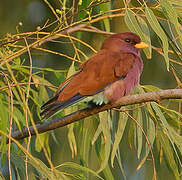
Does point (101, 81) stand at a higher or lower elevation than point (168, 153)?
higher

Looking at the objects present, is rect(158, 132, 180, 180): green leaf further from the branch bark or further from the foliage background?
the branch bark

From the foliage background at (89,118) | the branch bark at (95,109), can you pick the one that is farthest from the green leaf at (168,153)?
the branch bark at (95,109)

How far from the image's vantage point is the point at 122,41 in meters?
2.94

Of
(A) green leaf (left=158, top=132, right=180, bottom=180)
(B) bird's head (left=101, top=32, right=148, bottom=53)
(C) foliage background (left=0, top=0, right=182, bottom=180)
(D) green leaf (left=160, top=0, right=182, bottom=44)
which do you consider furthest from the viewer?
(B) bird's head (left=101, top=32, right=148, bottom=53)

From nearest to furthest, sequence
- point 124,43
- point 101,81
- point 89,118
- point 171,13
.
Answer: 1. point 171,13
2. point 101,81
3. point 89,118
4. point 124,43

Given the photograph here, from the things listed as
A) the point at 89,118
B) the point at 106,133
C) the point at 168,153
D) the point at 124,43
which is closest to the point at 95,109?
the point at 106,133

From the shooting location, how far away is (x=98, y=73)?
255 cm

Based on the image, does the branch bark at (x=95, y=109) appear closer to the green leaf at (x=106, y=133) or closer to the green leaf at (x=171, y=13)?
the green leaf at (x=106, y=133)

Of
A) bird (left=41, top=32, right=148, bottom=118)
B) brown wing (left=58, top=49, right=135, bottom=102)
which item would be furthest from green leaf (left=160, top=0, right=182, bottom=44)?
brown wing (left=58, top=49, right=135, bottom=102)

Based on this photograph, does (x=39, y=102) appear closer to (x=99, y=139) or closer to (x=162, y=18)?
(x=99, y=139)

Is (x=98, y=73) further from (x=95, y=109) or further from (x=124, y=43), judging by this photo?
(x=124, y=43)

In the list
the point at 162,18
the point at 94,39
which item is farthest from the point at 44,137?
the point at 94,39

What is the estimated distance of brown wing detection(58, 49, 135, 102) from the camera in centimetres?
243

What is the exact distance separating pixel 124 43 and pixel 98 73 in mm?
461
